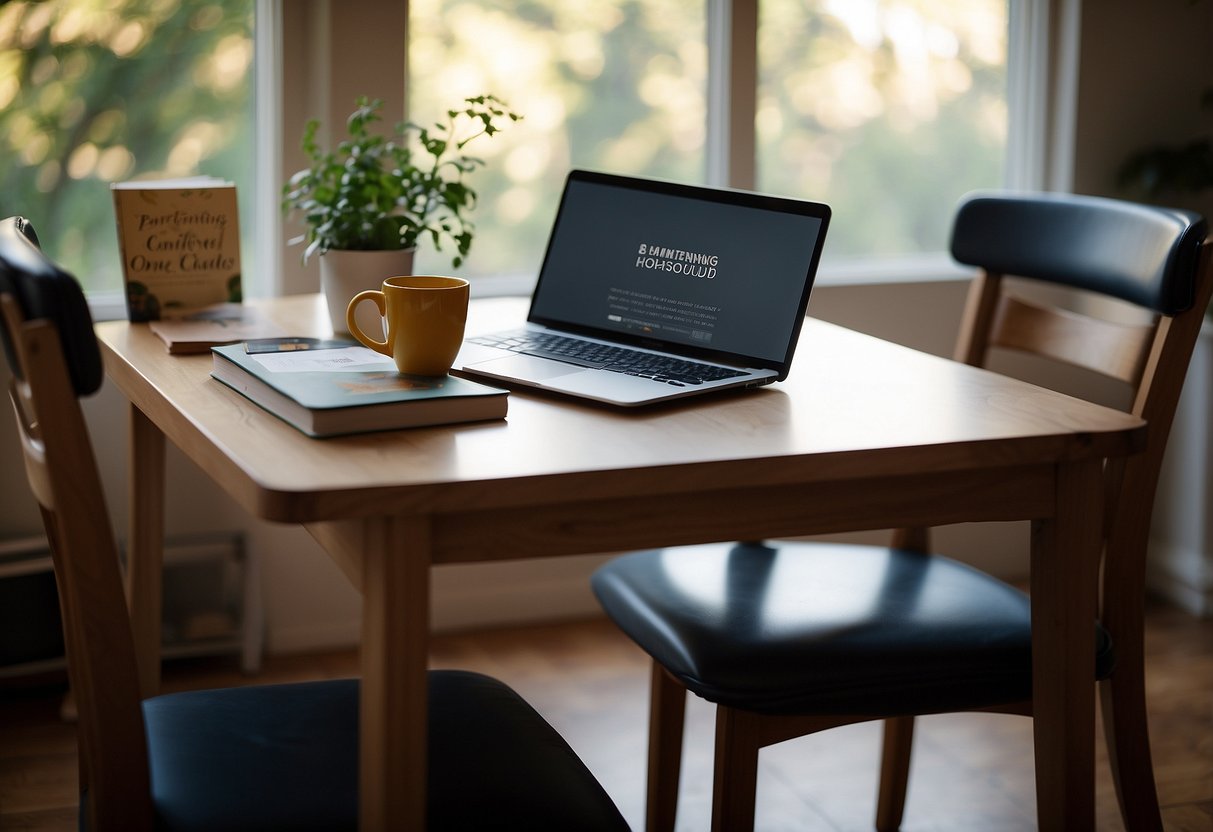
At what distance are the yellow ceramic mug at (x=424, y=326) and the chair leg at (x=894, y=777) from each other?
972 mm

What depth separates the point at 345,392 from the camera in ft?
4.01

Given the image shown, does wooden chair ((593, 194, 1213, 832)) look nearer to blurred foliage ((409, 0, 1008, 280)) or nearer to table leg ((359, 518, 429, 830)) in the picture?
table leg ((359, 518, 429, 830))

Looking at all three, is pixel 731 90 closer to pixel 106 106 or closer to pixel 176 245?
pixel 106 106

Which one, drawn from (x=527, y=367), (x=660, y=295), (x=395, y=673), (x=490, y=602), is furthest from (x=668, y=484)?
(x=490, y=602)

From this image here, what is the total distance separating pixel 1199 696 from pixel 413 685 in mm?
1923

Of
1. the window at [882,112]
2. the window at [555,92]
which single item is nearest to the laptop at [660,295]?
the window at [555,92]

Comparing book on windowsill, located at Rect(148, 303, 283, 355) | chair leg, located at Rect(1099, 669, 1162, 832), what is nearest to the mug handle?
book on windowsill, located at Rect(148, 303, 283, 355)

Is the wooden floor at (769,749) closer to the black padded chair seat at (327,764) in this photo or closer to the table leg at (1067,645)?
the table leg at (1067,645)

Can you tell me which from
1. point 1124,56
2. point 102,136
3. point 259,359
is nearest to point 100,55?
point 102,136

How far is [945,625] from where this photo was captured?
1535mm

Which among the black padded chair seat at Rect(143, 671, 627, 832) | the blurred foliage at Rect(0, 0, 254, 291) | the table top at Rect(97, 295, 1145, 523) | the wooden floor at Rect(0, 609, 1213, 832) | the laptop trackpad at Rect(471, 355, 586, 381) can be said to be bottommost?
the wooden floor at Rect(0, 609, 1213, 832)

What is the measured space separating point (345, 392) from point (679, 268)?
504mm

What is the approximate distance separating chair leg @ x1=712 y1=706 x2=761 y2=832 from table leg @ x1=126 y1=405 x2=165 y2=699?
76cm

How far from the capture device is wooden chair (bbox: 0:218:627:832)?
3.36 ft
